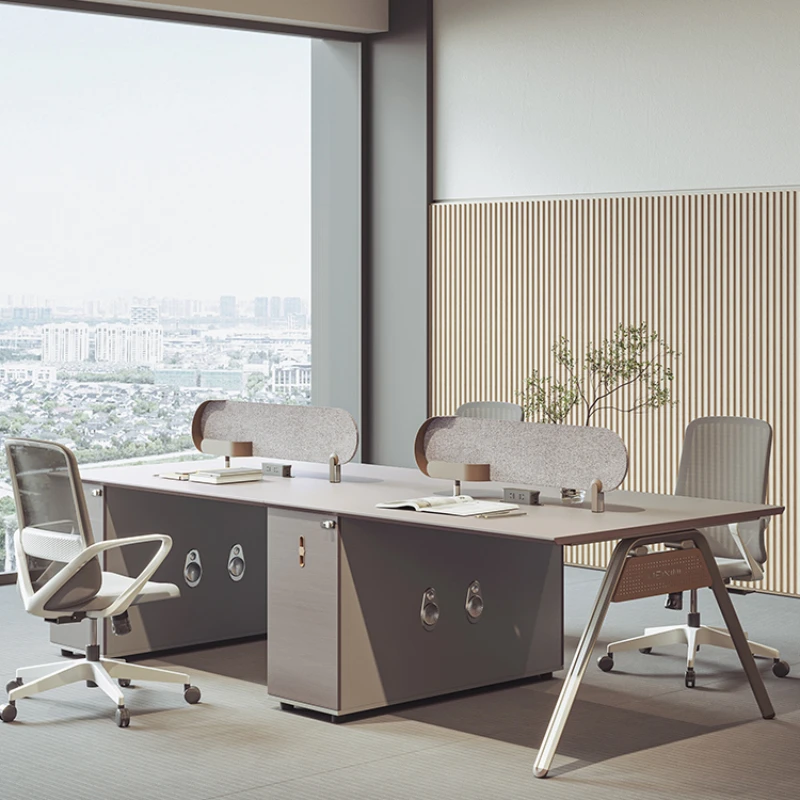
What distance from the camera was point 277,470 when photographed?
6801 millimetres

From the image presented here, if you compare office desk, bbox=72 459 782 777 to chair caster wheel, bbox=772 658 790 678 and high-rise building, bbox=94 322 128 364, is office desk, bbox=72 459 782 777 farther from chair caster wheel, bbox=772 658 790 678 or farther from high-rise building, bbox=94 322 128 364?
high-rise building, bbox=94 322 128 364

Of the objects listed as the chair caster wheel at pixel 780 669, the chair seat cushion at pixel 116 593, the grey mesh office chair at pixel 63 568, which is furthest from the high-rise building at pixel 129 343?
the chair caster wheel at pixel 780 669

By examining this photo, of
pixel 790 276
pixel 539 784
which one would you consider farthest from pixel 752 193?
pixel 539 784

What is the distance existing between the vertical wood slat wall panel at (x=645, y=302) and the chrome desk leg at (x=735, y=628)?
2.78 meters

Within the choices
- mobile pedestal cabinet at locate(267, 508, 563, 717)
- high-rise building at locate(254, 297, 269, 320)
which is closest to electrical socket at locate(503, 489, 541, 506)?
mobile pedestal cabinet at locate(267, 508, 563, 717)

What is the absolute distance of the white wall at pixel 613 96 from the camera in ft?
27.5

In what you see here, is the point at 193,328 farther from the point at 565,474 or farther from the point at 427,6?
the point at 565,474

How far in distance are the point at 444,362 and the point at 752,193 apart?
254 cm

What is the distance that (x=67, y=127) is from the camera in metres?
8.94

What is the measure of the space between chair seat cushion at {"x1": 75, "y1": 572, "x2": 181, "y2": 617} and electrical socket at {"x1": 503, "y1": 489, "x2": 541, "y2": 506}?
1362 mm

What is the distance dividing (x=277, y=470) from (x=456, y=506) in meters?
1.42

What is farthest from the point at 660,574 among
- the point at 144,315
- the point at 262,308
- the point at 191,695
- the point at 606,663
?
the point at 262,308

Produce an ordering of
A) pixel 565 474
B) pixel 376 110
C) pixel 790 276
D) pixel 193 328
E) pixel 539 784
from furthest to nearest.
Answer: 1. pixel 376 110
2. pixel 193 328
3. pixel 790 276
4. pixel 565 474
5. pixel 539 784

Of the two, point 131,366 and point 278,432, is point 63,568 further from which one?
point 131,366
